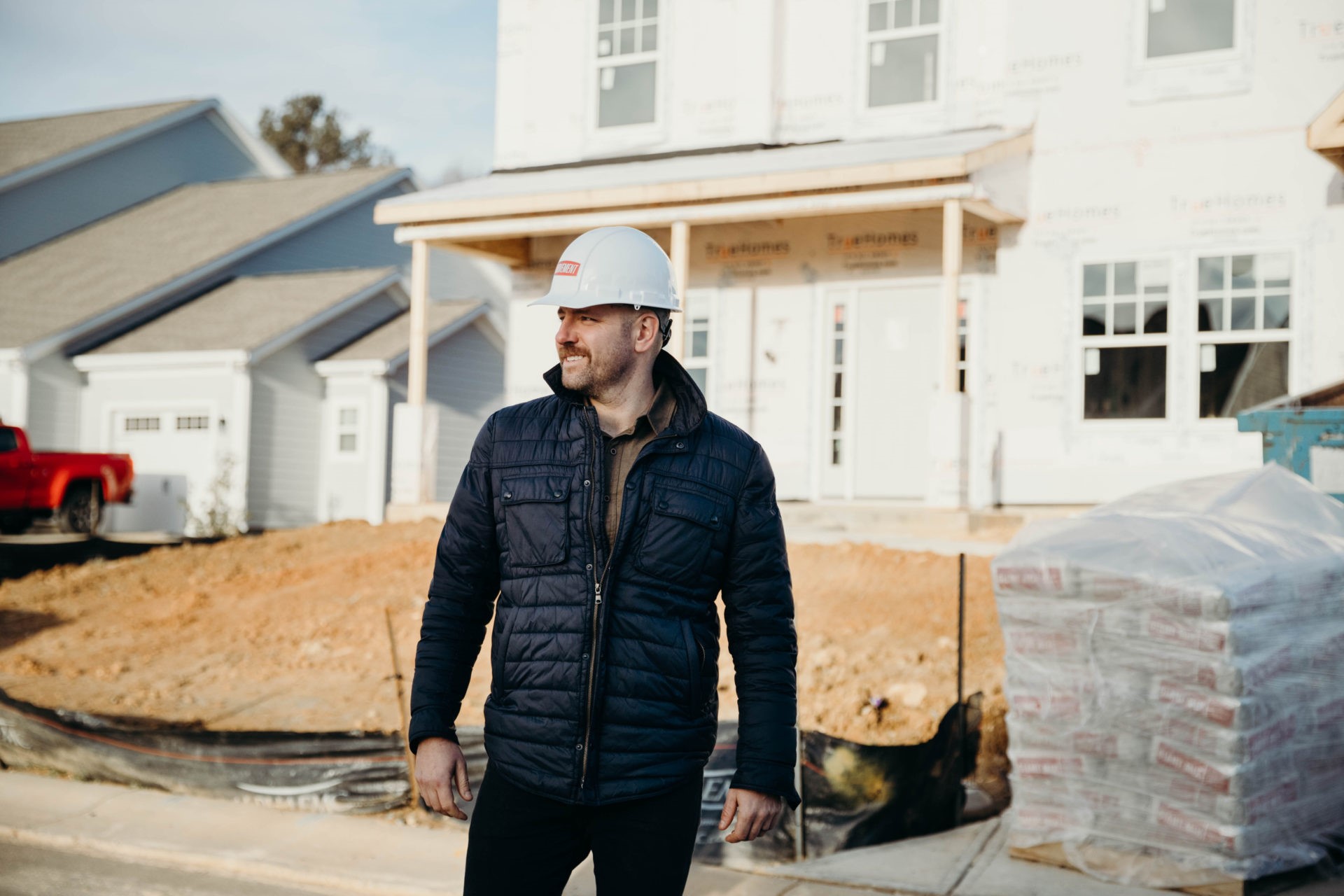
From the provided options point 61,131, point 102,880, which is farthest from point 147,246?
point 102,880

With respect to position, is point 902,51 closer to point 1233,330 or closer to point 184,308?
point 1233,330

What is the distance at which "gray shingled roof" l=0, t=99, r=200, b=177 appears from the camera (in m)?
25.5

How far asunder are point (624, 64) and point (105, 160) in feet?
51.7

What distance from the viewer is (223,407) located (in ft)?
65.3

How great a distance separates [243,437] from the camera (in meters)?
19.6

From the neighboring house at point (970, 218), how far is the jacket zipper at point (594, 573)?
8889 millimetres

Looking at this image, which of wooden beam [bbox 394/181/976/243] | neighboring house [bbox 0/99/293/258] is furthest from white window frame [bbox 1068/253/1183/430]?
neighboring house [bbox 0/99/293/258]

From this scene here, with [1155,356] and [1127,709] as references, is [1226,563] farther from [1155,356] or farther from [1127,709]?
[1155,356]

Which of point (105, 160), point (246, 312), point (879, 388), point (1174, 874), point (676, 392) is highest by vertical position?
point (105, 160)

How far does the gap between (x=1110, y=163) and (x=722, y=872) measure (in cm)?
894

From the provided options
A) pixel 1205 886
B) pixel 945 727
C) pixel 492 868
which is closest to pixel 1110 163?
pixel 945 727

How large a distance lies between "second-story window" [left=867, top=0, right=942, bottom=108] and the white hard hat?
36.6 ft

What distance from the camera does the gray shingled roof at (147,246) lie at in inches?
855

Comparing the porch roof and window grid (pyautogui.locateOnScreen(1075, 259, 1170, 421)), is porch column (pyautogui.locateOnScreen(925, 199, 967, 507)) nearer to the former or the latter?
the porch roof
